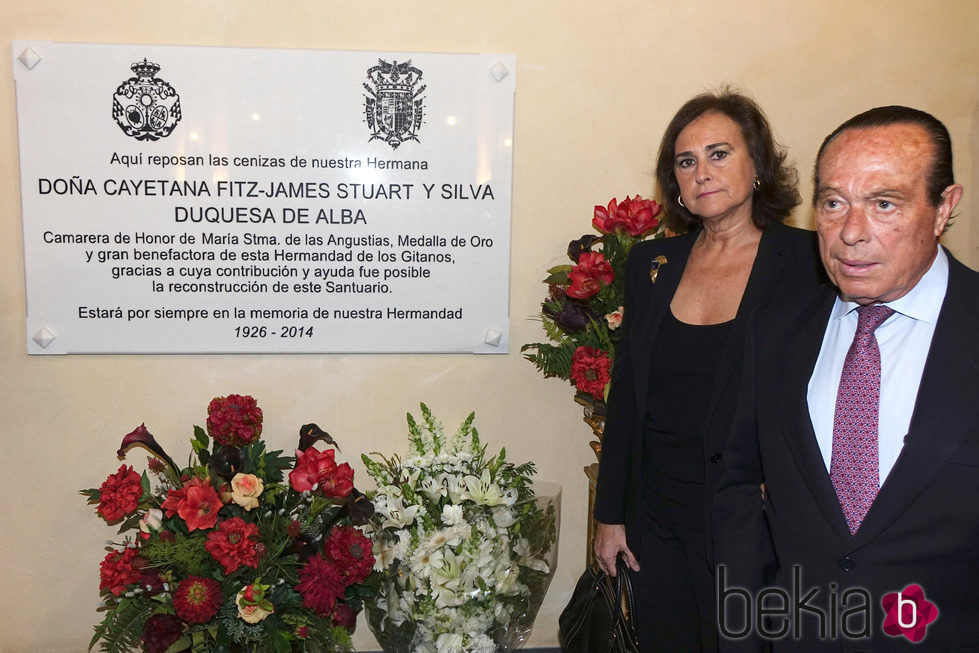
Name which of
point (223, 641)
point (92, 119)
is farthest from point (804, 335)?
point (92, 119)

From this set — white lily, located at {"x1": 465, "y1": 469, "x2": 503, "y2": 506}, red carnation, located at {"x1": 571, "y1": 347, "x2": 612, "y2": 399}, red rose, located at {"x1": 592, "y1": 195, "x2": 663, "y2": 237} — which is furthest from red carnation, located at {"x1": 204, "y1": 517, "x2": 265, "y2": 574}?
red rose, located at {"x1": 592, "y1": 195, "x2": 663, "y2": 237}

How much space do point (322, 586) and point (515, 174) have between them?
55.9 inches

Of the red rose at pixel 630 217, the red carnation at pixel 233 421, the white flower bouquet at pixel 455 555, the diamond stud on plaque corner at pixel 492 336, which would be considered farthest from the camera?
the diamond stud on plaque corner at pixel 492 336

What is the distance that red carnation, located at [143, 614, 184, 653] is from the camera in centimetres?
188

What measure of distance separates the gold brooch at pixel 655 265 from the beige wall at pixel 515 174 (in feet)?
2.16

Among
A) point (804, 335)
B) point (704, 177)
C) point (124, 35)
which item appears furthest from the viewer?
point (124, 35)

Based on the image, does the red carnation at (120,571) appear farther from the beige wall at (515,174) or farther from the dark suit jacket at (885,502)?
the dark suit jacket at (885,502)

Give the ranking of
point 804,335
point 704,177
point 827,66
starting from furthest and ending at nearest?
point 827,66 < point 704,177 < point 804,335

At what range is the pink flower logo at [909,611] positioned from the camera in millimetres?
1133

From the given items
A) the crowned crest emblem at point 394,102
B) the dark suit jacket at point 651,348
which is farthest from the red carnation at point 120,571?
the crowned crest emblem at point 394,102

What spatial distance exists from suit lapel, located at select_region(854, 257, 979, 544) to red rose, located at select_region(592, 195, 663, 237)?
3.92ft

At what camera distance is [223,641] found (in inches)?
76.4

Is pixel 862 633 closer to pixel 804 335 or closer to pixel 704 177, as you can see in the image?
pixel 804 335

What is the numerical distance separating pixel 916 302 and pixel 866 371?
129mm
